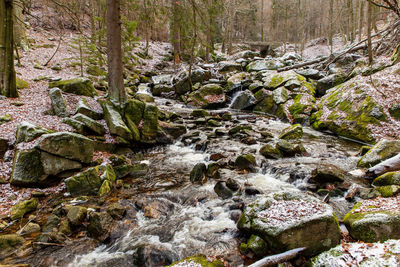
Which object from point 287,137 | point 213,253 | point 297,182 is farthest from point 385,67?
point 213,253

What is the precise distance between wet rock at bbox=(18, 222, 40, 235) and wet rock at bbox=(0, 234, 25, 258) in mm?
256

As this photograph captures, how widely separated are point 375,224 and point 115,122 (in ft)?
27.0

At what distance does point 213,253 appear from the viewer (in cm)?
414

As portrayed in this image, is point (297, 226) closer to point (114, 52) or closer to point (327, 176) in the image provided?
point (327, 176)

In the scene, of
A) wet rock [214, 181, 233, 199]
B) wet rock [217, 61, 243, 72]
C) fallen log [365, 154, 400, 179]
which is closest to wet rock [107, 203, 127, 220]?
wet rock [214, 181, 233, 199]

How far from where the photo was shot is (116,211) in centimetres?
517

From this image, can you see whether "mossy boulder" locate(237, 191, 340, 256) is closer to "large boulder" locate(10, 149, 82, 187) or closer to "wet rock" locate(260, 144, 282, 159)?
"wet rock" locate(260, 144, 282, 159)

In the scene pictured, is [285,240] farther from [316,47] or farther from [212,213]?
[316,47]

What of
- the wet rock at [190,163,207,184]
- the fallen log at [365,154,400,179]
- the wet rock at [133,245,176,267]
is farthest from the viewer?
the wet rock at [190,163,207,184]

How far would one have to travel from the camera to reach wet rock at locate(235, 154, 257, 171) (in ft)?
24.4

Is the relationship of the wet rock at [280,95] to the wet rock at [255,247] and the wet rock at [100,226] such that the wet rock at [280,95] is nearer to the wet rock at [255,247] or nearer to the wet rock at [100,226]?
the wet rock at [255,247]

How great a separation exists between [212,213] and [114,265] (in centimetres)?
236

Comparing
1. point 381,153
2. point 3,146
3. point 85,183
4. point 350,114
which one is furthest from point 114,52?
point 350,114

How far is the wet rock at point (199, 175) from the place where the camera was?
22.6 ft
